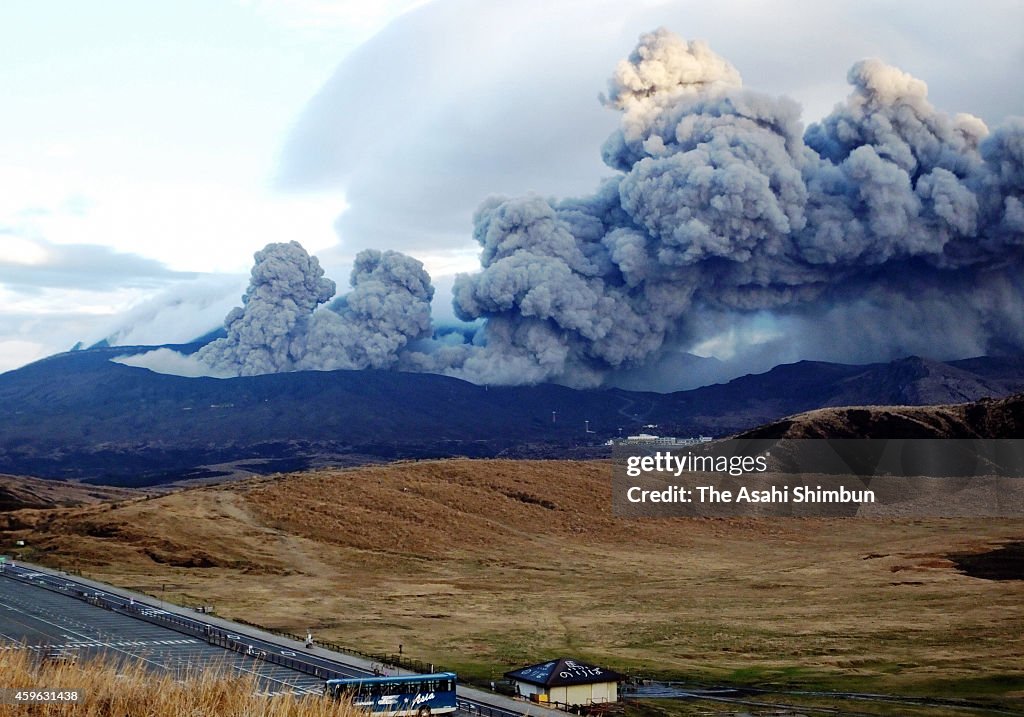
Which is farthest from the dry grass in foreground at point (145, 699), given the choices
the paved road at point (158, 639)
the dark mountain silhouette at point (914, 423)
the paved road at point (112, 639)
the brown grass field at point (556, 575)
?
the dark mountain silhouette at point (914, 423)

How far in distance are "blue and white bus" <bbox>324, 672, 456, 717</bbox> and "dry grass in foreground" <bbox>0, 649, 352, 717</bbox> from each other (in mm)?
15497

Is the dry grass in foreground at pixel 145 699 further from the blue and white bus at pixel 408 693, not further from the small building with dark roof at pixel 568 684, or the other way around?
the small building with dark roof at pixel 568 684

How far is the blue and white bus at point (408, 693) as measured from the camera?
41688mm

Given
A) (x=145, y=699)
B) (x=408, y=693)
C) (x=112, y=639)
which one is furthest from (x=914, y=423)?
(x=145, y=699)

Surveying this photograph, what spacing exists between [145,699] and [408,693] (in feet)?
62.8

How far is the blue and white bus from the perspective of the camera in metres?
41.7

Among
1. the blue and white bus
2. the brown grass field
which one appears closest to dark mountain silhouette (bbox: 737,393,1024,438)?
the brown grass field

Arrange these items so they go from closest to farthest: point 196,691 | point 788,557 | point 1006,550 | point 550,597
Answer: point 196,691
point 550,597
point 1006,550
point 788,557

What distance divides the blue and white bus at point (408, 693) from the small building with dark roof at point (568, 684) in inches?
260

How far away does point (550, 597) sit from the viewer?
84.4 metres

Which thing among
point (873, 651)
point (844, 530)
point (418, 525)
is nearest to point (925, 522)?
point (844, 530)

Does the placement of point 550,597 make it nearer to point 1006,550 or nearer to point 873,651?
point 873,651

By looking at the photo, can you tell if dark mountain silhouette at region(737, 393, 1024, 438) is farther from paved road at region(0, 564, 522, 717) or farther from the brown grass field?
paved road at region(0, 564, 522, 717)

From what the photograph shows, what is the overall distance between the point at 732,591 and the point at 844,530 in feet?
128
